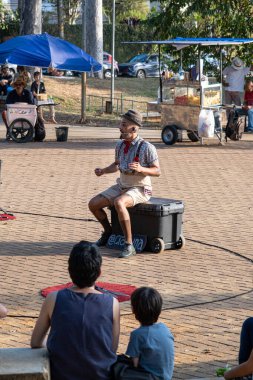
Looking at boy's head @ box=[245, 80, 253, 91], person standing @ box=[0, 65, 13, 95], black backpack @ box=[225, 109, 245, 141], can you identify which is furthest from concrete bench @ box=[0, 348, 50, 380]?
person standing @ box=[0, 65, 13, 95]

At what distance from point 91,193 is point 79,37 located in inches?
1541

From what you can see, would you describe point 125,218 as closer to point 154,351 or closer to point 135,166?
point 135,166

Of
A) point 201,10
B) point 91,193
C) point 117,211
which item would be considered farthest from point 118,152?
point 201,10

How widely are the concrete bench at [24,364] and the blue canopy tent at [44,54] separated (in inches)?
662

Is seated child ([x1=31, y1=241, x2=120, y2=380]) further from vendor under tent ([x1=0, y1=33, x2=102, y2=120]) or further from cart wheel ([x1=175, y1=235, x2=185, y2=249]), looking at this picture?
vendor under tent ([x1=0, y1=33, x2=102, y2=120])

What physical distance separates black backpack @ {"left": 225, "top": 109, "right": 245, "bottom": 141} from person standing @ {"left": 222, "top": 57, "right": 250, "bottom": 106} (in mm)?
3028

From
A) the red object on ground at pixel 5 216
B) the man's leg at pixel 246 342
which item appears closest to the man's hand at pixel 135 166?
the red object on ground at pixel 5 216

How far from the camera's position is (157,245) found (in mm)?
10328

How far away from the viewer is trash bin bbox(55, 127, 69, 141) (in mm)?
21125

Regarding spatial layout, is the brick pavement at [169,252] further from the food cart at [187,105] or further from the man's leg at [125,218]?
the food cart at [187,105]

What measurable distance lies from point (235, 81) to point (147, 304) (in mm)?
19859

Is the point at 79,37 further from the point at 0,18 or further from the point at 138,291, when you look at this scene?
the point at 138,291

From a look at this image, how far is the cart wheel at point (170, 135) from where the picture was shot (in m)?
20.3

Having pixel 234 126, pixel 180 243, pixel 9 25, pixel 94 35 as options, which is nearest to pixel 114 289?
pixel 180 243
